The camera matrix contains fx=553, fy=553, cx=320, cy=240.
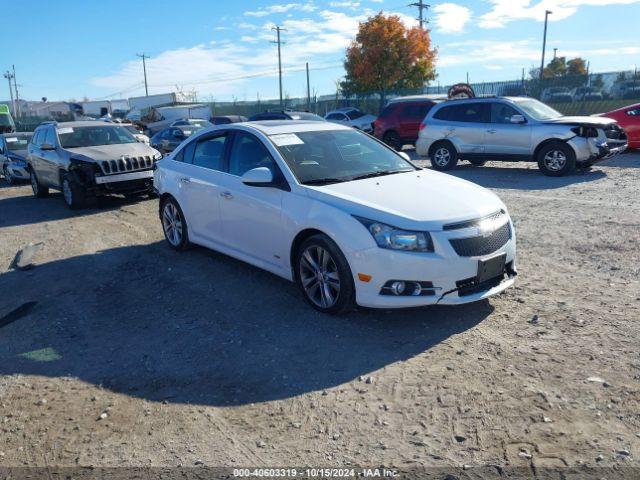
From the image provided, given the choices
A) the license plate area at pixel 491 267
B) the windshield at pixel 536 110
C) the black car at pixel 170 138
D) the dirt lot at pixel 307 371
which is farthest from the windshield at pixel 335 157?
Result: the black car at pixel 170 138

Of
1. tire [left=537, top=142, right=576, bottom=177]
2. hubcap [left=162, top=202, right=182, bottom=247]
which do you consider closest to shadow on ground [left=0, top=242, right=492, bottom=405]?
hubcap [left=162, top=202, right=182, bottom=247]

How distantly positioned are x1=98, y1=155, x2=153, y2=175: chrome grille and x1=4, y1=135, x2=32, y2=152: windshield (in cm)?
810

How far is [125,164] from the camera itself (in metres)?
10.9

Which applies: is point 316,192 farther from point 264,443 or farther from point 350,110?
point 350,110

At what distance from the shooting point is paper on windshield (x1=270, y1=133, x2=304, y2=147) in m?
5.68

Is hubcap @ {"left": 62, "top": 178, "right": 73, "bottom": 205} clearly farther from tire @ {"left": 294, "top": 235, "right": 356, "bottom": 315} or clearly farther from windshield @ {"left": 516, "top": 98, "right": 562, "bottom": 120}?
windshield @ {"left": 516, "top": 98, "right": 562, "bottom": 120}

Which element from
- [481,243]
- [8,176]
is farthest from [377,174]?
[8,176]

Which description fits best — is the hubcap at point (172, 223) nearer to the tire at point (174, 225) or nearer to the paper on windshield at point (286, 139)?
the tire at point (174, 225)

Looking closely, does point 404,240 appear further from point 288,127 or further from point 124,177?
point 124,177

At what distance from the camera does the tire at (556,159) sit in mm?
11945

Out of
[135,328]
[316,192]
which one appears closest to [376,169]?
[316,192]

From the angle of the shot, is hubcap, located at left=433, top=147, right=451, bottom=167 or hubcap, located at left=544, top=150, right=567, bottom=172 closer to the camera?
hubcap, located at left=544, top=150, right=567, bottom=172

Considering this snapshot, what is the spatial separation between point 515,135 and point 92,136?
31.0 ft

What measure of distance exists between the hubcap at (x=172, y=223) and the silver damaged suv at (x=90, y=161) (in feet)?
12.6
